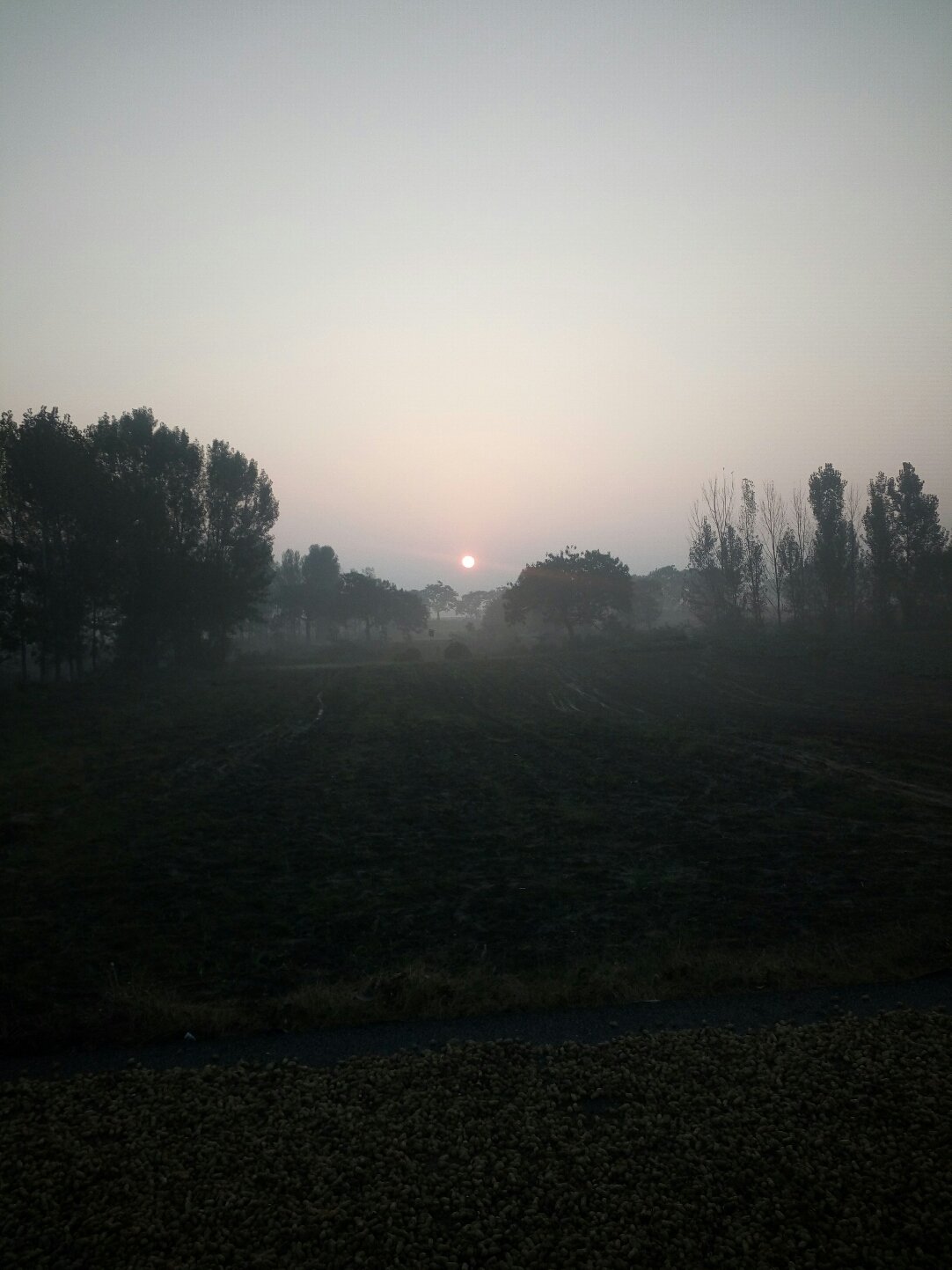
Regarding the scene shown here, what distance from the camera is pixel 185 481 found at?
5506 cm

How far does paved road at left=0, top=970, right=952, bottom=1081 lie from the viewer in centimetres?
711

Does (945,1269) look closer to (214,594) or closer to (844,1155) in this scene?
(844,1155)

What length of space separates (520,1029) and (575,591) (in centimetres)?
7179

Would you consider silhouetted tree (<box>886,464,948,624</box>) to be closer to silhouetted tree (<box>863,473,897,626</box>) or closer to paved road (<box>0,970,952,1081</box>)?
silhouetted tree (<box>863,473,897,626</box>)

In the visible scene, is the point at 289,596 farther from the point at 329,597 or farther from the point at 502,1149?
the point at 502,1149

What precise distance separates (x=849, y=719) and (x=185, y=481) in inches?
1823

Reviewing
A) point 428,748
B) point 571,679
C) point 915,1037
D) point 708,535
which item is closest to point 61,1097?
point 915,1037

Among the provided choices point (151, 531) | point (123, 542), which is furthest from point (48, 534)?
point (151, 531)

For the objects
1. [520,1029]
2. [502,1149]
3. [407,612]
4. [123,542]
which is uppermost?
[123,542]

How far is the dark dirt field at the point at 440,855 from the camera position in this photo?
9023 millimetres

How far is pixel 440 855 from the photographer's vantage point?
13.7m

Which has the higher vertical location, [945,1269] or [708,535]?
[708,535]

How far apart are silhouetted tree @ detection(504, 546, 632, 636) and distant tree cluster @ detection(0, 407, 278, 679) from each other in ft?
→ 94.6

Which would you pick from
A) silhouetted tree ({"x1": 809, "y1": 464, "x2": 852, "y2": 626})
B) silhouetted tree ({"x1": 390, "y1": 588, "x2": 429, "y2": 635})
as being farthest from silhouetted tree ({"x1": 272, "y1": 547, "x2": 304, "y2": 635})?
silhouetted tree ({"x1": 809, "y1": 464, "x2": 852, "y2": 626})
